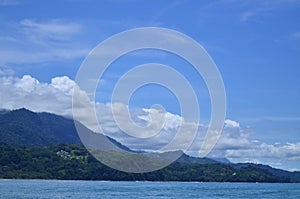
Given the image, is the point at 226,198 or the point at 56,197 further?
the point at 226,198

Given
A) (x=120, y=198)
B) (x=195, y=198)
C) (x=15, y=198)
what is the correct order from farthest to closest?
(x=195, y=198) → (x=120, y=198) → (x=15, y=198)

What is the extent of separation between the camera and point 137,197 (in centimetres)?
10356

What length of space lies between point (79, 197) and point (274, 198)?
150 ft

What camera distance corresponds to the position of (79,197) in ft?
313

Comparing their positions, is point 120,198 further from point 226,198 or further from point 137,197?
point 226,198

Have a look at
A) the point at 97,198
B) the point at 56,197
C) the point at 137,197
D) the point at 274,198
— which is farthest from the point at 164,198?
the point at 274,198

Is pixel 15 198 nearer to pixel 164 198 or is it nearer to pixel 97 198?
pixel 97 198

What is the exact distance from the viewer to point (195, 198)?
106062mm

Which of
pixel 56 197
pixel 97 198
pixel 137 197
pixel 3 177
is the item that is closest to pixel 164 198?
pixel 137 197

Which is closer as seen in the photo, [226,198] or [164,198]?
[164,198]

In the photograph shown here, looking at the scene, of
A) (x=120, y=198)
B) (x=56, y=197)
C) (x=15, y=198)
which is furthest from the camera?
(x=120, y=198)

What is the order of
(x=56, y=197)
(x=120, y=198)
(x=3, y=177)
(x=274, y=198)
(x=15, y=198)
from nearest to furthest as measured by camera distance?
(x=15, y=198), (x=56, y=197), (x=120, y=198), (x=274, y=198), (x=3, y=177)

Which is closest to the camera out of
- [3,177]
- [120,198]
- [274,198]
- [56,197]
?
[56,197]

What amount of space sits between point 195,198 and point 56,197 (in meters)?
29.8
